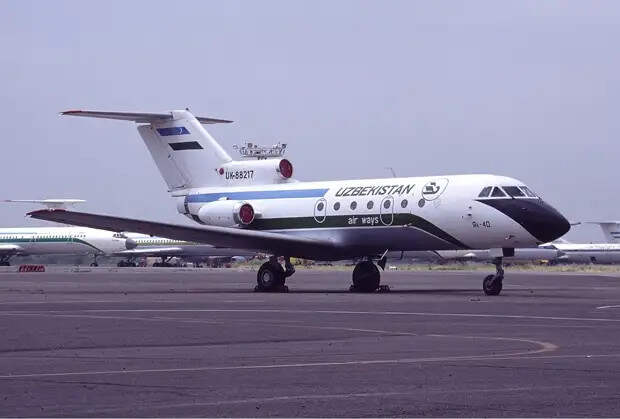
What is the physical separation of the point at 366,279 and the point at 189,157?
8311mm

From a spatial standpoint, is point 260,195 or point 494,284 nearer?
point 494,284

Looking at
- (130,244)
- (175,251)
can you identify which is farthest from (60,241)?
(175,251)

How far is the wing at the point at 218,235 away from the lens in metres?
33.7

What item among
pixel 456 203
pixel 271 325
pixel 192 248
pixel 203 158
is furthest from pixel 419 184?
pixel 192 248

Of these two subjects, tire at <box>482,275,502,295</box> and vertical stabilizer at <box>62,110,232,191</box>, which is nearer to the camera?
tire at <box>482,275,502,295</box>

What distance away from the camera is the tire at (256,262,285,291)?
3622cm

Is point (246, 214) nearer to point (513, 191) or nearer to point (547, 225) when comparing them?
point (513, 191)

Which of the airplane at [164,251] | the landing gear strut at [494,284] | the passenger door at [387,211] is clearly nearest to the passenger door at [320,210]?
the passenger door at [387,211]

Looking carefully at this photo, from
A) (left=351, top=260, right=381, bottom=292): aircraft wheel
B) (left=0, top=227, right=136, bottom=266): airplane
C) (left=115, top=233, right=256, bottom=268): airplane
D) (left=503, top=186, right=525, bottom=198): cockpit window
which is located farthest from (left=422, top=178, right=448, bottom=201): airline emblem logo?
(left=0, top=227, right=136, bottom=266): airplane

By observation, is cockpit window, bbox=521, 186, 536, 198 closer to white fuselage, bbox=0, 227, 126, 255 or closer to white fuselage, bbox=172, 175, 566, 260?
white fuselage, bbox=172, 175, 566, 260

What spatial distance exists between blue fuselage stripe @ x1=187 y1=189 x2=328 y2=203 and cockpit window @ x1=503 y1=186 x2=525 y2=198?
639cm

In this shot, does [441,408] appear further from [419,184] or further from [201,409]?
[419,184]

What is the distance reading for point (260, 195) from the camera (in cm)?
3856

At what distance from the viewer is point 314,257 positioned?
37344 millimetres
